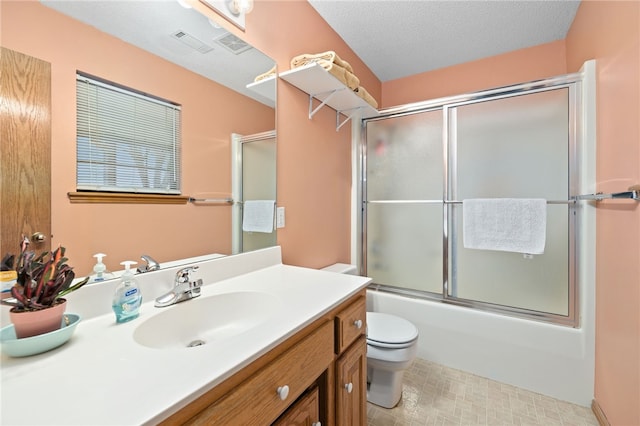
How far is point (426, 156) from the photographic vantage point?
2186 mm

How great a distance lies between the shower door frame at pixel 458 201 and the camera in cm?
168

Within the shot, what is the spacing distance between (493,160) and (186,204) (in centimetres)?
202

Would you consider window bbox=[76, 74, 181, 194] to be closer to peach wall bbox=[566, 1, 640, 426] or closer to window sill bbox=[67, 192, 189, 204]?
window sill bbox=[67, 192, 189, 204]

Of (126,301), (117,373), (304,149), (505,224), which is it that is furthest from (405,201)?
(117,373)

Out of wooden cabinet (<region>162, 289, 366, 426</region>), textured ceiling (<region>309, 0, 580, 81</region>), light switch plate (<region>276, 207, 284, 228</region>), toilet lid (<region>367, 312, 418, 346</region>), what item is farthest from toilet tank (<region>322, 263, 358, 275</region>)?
textured ceiling (<region>309, 0, 580, 81</region>)

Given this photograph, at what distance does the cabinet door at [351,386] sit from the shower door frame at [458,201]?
4.03 feet

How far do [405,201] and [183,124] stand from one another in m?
1.77

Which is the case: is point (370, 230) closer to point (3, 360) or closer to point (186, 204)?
point (186, 204)

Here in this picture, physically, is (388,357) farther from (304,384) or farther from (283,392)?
(283,392)

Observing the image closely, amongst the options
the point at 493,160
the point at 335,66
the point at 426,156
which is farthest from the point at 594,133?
the point at 335,66

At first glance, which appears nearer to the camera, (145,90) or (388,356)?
(145,90)

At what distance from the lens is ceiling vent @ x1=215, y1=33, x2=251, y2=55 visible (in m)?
1.21

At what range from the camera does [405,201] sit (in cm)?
227

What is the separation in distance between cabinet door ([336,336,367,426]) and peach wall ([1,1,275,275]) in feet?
2.27
